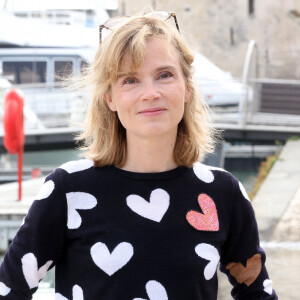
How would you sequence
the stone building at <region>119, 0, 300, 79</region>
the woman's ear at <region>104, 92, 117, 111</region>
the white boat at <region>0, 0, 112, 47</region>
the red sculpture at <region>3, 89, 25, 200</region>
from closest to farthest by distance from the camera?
the woman's ear at <region>104, 92, 117, 111</region>, the red sculpture at <region>3, 89, 25, 200</region>, the white boat at <region>0, 0, 112, 47</region>, the stone building at <region>119, 0, 300, 79</region>

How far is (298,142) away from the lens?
8016 millimetres

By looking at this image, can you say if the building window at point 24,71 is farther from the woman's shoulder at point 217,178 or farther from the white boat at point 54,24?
the woman's shoulder at point 217,178

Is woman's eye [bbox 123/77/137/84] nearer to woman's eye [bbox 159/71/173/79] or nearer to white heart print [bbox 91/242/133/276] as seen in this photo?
woman's eye [bbox 159/71/173/79]

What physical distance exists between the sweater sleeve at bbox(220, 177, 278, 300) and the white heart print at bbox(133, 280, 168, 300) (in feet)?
0.48

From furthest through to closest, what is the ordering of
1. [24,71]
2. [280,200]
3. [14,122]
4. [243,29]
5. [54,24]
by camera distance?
[243,29] < [54,24] < [24,71] < [14,122] < [280,200]

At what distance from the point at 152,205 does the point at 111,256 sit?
0.09 m

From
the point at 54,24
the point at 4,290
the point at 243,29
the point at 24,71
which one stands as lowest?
the point at 24,71

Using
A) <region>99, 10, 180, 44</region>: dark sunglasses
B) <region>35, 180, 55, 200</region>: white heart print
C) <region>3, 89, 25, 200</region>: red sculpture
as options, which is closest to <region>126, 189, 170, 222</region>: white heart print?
<region>35, 180, 55, 200</region>: white heart print

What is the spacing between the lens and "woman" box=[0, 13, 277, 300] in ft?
3.24

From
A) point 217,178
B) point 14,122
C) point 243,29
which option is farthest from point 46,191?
point 243,29

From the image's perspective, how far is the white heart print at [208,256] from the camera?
1.01 meters

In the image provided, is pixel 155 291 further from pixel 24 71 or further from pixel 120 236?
pixel 24 71

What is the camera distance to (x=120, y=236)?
Result: 997 millimetres

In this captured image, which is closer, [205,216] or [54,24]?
[205,216]
